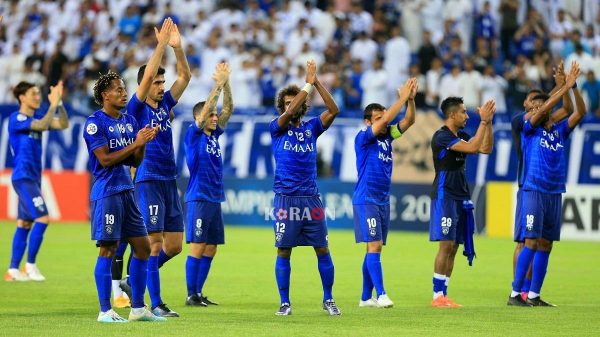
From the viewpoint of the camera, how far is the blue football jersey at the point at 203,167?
14.7 metres

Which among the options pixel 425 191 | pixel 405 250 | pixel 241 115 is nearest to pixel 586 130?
pixel 425 191

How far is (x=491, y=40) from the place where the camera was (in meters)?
30.3

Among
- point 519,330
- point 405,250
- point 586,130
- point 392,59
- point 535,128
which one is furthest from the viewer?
point 392,59

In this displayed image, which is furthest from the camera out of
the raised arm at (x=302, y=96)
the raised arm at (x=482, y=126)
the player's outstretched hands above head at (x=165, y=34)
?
the raised arm at (x=482, y=126)

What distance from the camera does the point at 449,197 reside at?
48.5 feet

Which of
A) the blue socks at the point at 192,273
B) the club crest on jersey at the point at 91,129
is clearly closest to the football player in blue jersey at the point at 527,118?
the blue socks at the point at 192,273

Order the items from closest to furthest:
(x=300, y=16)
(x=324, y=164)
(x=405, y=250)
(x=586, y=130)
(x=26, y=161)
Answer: (x=26, y=161), (x=405, y=250), (x=586, y=130), (x=324, y=164), (x=300, y=16)

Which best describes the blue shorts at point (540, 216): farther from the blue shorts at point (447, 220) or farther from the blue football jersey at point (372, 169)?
the blue football jersey at point (372, 169)

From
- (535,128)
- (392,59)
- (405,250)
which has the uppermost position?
(392,59)

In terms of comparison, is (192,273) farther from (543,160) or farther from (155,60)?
(543,160)

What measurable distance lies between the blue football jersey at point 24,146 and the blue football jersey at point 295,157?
5.44 metres

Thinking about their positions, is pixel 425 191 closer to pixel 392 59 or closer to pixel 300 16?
pixel 392 59

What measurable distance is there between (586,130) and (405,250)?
570 cm

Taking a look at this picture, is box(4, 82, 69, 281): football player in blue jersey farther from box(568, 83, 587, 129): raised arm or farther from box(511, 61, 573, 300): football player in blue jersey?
box(568, 83, 587, 129): raised arm
